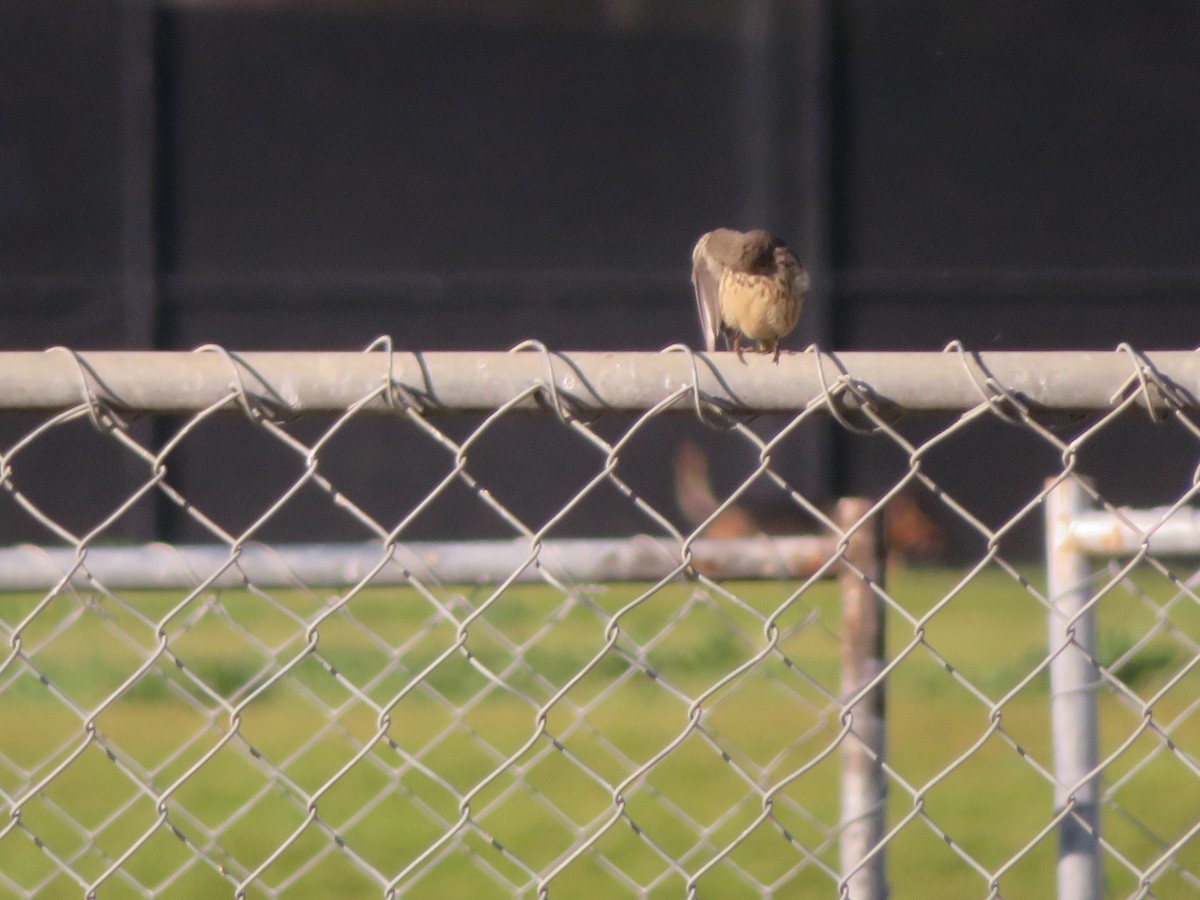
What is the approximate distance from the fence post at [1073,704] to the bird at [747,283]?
4.01ft

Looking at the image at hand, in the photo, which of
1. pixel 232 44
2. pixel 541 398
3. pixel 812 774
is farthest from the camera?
pixel 232 44

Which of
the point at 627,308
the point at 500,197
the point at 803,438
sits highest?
the point at 500,197

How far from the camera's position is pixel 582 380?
1329mm

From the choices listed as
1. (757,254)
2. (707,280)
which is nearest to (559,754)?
(707,280)

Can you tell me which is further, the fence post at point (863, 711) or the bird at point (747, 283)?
the bird at point (747, 283)

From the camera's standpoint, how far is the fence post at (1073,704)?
62.4 inches

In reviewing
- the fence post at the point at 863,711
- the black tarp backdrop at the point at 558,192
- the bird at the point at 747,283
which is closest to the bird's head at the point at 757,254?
the bird at the point at 747,283

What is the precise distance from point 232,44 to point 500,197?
1.42 metres

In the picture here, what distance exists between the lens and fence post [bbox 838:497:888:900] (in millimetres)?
1570

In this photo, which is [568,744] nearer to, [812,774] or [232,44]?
[812,774]

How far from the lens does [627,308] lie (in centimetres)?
736

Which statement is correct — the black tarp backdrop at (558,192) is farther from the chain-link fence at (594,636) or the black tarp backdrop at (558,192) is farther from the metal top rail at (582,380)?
the metal top rail at (582,380)

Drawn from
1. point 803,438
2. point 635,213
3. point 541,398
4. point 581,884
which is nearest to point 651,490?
point 803,438

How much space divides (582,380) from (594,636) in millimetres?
4049
